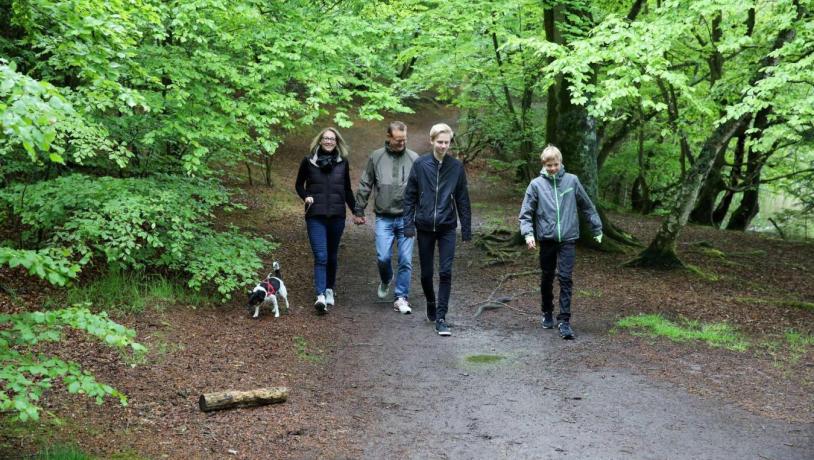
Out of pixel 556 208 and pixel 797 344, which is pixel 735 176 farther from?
pixel 556 208

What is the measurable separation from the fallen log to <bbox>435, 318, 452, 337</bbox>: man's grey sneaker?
223cm

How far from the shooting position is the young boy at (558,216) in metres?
6.74

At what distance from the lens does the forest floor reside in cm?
435

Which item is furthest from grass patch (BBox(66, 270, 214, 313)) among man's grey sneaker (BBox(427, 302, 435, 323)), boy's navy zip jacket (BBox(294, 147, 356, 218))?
man's grey sneaker (BBox(427, 302, 435, 323))

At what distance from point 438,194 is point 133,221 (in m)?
3.07

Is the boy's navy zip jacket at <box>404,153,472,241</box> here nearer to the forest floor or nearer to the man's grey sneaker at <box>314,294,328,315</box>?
the forest floor

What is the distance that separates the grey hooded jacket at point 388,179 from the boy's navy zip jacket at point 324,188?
0.23 metres

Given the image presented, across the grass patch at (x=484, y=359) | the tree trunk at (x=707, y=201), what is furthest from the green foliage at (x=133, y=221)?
the tree trunk at (x=707, y=201)

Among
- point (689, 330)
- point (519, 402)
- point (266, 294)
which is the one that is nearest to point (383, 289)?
point (266, 294)

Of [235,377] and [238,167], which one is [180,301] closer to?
[235,377]

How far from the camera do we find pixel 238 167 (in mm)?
20031

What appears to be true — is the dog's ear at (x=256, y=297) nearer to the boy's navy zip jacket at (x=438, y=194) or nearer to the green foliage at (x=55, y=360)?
the boy's navy zip jacket at (x=438, y=194)

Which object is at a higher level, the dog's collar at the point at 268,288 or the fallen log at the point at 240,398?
the dog's collar at the point at 268,288

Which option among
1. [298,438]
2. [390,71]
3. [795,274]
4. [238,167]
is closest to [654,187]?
[795,274]
